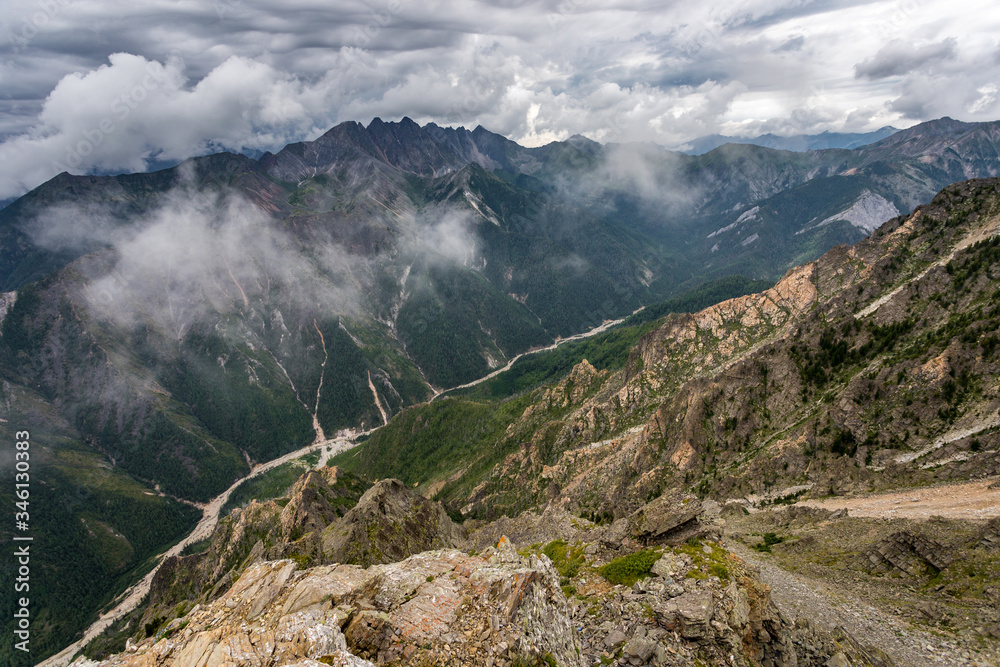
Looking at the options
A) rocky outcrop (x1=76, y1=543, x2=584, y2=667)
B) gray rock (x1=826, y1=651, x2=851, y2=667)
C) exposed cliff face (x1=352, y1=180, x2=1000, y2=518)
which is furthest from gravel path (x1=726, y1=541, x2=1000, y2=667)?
rocky outcrop (x1=76, y1=543, x2=584, y2=667)

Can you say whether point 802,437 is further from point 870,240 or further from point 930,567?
point 870,240

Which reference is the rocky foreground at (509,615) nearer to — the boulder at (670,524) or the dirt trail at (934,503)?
the boulder at (670,524)

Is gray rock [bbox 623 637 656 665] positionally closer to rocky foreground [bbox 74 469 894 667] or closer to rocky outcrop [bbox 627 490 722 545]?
rocky foreground [bbox 74 469 894 667]

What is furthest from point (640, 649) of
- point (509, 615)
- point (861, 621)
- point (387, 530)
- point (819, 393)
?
point (819, 393)

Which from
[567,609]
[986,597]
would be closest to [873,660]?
[986,597]

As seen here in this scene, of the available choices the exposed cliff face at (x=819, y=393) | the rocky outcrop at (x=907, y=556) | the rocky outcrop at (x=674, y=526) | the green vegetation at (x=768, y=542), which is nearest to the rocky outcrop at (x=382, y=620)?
the rocky outcrop at (x=674, y=526)
